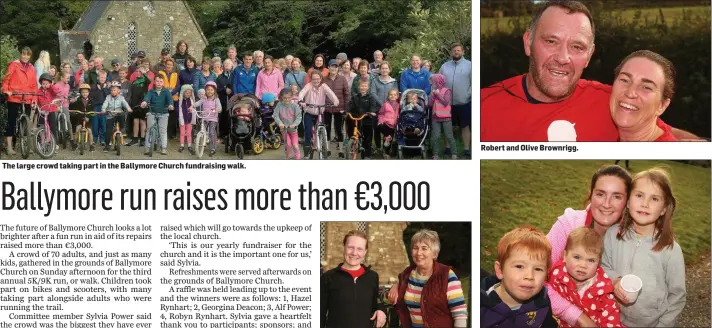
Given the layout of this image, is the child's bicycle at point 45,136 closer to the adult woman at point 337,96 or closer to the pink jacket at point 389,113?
the adult woman at point 337,96

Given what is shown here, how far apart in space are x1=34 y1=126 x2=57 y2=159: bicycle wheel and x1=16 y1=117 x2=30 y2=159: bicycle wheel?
84 mm

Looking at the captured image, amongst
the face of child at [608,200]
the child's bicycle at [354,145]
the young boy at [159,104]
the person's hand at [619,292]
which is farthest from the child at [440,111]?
the young boy at [159,104]

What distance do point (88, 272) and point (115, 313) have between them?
1.62ft

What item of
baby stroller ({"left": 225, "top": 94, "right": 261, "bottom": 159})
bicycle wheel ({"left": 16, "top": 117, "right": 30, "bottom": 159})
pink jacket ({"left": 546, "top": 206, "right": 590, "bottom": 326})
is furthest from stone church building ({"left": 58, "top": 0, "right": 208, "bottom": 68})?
pink jacket ({"left": 546, "top": 206, "right": 590, "bottom": 326})

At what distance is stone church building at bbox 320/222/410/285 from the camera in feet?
28.0

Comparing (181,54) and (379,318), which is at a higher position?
(181,54)

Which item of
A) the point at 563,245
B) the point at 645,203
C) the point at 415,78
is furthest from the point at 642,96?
the point at 415,78

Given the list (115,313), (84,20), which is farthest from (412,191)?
(84,20)

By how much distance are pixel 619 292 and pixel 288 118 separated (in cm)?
376

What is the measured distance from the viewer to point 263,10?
902cm

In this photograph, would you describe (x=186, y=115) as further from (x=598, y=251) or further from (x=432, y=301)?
(x=598, y=251)

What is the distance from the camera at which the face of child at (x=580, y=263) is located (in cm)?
850

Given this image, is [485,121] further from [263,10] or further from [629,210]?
[263,10]

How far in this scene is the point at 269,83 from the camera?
8.86m
